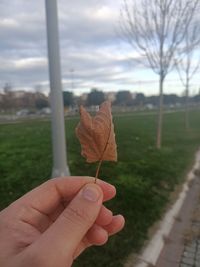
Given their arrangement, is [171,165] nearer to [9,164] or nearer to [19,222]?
[9,164]

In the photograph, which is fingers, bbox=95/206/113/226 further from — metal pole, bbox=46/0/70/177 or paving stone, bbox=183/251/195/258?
metal pole, bbox=46/0/70/177

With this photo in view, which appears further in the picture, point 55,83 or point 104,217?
point 55,83

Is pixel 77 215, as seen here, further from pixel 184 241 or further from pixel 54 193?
pixel 184 241

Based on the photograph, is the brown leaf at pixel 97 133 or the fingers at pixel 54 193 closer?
the brown leaf at pixel 97 133

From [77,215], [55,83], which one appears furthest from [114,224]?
[55,83]

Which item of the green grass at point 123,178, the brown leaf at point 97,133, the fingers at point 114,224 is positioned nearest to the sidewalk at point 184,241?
the green grass at point 123,178

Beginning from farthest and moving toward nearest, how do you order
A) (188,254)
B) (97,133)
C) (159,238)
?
(159,238) → (188,254) → (97,133)

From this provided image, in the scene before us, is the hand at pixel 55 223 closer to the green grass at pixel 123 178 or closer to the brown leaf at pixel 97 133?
the brown leaf at pixel 97 133

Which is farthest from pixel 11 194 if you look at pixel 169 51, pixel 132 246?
pixel 169 51

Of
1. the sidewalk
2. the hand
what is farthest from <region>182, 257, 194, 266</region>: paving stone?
the hand
